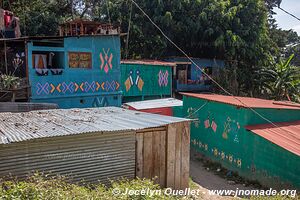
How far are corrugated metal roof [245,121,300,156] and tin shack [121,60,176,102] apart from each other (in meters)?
7.49

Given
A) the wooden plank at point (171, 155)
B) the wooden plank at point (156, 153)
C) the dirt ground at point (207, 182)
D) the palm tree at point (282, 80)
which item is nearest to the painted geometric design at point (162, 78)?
the dirt ground at point (207, 182)

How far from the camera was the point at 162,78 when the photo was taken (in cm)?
1728

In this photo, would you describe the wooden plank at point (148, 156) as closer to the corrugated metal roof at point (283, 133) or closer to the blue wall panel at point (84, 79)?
the corrugated metal roof at point (283, 133)

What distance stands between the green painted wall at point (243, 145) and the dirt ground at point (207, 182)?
28.2 inches

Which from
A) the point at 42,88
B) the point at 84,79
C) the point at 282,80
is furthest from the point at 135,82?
the point at 282,80

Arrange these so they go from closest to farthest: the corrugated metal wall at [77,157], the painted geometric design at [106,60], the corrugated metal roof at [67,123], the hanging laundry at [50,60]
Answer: the corrugated metal wall at [77,157], the corrugated metal roof at [67,123], the hanging laundry at [50,60], the painted geometric design at [106,60]

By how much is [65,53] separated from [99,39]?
5.84 feet

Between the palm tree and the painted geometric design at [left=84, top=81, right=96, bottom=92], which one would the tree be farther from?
the palm tree

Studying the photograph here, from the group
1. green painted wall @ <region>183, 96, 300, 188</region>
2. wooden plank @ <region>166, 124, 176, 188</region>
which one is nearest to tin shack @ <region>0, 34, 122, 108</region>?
green painted wall @ <region>183, 96, 300, 188</region>

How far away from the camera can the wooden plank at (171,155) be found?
711 cm

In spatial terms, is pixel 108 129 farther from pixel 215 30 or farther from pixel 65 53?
pixel 215 30

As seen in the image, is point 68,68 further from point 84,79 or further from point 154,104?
point 154,104

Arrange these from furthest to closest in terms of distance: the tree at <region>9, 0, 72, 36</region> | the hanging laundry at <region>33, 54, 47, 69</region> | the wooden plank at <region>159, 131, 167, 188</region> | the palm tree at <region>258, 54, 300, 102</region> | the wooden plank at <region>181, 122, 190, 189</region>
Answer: the palm tree at <region>258, 54, 300, 102</region>
the tree at <region>9, 0, 72, 36</region>
the hanging laundry at <region>33, 54, 47, 69</region>
the wooden plank at <region>181, 122, 190, 189</region>
the wooden plank at <region>159, 131, 167, 188</region>

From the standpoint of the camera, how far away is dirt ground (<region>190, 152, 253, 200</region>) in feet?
28.4
